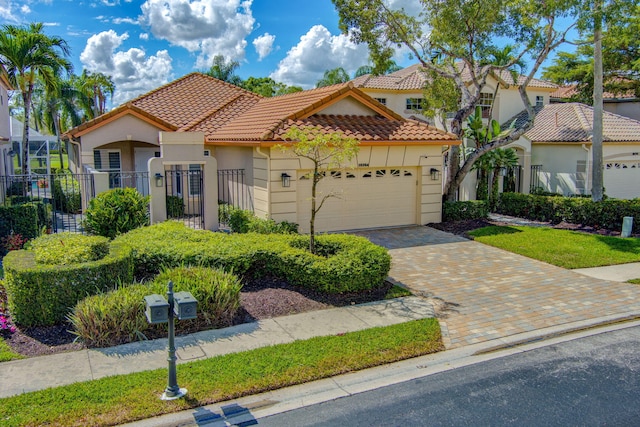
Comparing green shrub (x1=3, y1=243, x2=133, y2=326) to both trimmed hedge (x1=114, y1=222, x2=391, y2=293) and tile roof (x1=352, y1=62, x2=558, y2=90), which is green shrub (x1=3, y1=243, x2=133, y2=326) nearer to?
trimmed hedge (x1=114, y1=222, x2=391, y2=293)

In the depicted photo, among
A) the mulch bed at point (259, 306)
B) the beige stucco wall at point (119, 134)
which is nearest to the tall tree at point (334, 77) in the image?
the beige stucco wall at point (119, 134)

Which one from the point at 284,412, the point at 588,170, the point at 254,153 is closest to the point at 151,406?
the point at 284,412

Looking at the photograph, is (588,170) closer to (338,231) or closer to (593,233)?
(593,233)

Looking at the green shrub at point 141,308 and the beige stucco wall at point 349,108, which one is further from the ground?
the beige stucco wall at point 349,108

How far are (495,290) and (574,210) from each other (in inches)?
354

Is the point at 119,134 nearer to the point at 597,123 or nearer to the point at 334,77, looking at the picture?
the point at 597,123

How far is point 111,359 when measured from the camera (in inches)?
281

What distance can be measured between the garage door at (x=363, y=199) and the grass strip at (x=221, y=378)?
7681mm

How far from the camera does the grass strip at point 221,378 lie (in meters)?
5.70

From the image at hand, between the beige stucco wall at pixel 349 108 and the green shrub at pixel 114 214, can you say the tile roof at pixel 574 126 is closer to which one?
the beige stucco wall at pixel 349 108

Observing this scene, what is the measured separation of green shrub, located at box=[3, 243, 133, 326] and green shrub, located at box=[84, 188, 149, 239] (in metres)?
4.49

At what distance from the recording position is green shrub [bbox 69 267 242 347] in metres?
7.57

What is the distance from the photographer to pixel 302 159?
48.5 feet

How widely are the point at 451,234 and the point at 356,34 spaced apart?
782 cm
